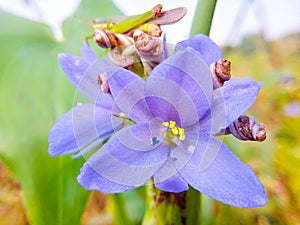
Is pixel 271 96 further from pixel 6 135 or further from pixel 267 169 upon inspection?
pixel 6 135

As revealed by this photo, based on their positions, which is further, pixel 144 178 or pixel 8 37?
pixel 8 37

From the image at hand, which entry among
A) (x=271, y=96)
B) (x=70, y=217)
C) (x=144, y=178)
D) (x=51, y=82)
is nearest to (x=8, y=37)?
(x=51, y=82)

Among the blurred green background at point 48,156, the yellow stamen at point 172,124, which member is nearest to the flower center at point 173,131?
the yellow stamen at point 172,124

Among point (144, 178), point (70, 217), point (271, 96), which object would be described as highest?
point (144, 178)

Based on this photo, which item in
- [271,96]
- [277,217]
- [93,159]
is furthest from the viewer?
[271,96]

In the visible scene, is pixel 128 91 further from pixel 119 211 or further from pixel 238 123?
pixel 119 211

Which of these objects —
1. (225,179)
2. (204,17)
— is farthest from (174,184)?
(204,17)

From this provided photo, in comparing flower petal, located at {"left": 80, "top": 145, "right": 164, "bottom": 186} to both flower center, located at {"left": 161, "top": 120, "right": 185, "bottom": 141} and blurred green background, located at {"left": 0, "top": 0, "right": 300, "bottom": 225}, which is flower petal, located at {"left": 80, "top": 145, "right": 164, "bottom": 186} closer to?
flower center, located at {"left": 161, "top": 120, "right": 185, "bottom": 141}
